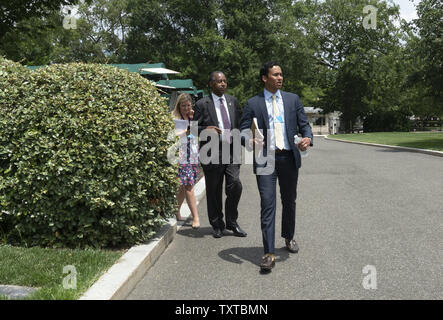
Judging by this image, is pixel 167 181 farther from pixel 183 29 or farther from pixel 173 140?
pixel 183 29

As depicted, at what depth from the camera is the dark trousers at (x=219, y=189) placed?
5.81 m

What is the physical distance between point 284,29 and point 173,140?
104 ft

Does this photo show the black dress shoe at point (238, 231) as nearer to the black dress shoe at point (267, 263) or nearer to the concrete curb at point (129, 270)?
the concrete curb at point (129, 270)

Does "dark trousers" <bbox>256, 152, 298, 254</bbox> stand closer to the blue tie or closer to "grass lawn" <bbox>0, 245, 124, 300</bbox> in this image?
the blue tie

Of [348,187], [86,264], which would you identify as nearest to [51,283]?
[86,264]

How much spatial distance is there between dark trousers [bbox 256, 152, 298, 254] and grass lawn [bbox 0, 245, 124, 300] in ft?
4.94

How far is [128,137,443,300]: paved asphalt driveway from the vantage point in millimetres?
3854

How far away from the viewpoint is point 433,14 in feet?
68.7

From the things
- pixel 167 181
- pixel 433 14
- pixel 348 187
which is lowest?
pixel 348 187

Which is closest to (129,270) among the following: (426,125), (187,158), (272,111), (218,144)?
(272,111)

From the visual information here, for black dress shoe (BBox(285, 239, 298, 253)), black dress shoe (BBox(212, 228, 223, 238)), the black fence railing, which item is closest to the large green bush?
black dress shoe (BBox(212, 228, 223, 238))

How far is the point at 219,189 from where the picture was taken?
5969mm

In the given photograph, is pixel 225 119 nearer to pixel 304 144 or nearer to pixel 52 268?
pixel 304 144
